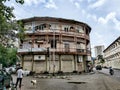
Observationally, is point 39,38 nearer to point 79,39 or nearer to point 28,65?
point 28,65

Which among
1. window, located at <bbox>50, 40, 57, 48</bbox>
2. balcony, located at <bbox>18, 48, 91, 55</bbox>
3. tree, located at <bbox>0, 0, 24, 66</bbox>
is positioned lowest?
tree, located at <bbox>0, 0, 24, 66</bbox>

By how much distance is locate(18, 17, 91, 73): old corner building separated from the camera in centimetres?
3619

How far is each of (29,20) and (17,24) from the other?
1045 inches

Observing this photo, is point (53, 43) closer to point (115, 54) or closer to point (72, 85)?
point (72, 85)

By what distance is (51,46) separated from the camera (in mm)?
37469

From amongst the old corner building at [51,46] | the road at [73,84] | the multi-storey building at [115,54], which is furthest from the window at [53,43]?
the multi-storey building at [115,54]

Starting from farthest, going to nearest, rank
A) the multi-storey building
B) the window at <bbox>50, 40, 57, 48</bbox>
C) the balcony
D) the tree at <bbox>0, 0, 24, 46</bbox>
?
the multi-storey building < the window at <bbox>50, 40, 57, 48</bbox> < the balcony < the tree at <bbox>0, 0, 24, 46</bbox>

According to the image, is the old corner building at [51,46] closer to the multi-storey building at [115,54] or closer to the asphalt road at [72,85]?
the asphalt road at [72,85]

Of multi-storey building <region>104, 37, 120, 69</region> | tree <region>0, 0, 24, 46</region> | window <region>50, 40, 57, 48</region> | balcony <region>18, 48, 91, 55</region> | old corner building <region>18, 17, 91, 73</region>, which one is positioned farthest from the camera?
multi-storey building <region>104, 37, 120, 69</region>

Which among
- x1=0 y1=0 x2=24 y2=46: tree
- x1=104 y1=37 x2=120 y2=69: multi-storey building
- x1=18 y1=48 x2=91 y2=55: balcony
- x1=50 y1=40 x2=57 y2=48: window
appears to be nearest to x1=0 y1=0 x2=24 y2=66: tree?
x1=0 y1=0 x2=24 y2=46: tree

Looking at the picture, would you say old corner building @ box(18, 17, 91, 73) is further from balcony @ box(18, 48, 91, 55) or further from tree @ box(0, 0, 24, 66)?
tree @ box(0, 0, 24, 66)

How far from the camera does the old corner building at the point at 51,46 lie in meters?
36.2

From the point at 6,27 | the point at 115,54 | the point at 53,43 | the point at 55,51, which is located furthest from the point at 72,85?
the point at 115,54

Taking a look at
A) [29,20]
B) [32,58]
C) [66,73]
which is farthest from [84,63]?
[29,20]
